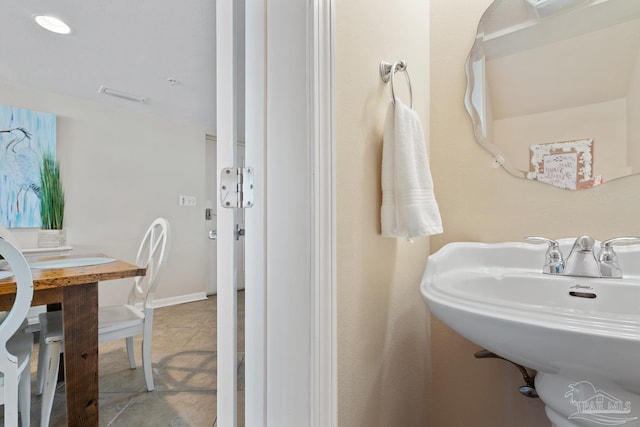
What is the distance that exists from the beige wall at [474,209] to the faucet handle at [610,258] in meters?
0.09

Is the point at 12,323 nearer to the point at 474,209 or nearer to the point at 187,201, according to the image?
the point at 474,209

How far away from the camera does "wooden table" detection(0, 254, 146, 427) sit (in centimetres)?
123

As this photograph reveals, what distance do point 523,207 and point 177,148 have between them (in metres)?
3.33

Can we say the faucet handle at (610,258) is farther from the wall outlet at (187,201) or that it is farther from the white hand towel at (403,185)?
the wall outlet at (187,201)

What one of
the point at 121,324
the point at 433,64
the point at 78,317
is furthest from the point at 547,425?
the point at 121,324

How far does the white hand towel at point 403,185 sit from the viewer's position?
721 millimetres

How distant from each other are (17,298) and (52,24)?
1.59 meters

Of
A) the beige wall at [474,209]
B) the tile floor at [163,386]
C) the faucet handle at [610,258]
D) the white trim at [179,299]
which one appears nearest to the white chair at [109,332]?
the tile floor at [163,386]

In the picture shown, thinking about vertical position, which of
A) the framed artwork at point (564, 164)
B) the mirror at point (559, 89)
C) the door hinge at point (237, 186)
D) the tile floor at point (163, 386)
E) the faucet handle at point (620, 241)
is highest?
the mirror at point (559, 89)

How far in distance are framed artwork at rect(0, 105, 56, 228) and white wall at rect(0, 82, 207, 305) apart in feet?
0.34

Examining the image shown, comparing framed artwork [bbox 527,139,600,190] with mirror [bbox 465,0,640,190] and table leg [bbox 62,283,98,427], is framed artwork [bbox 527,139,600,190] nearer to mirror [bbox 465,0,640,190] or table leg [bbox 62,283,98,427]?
mirror [bbox 465,0,640,190]

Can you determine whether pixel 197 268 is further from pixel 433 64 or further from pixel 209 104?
pixel 433 64

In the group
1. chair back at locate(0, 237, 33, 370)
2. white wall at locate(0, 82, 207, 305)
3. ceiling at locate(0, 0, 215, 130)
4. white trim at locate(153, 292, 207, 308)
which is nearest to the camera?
chair back at locate(0, 237, 33, 370)

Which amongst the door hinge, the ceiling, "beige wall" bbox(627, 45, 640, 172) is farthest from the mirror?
the ceiling
